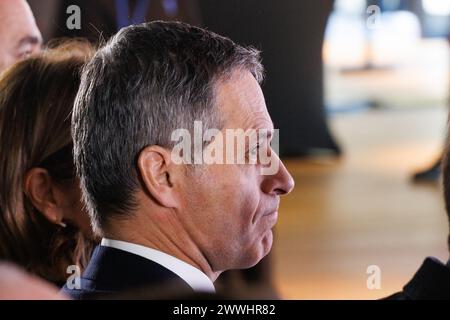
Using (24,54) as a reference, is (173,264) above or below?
below

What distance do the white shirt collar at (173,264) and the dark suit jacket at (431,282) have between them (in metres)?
0.27

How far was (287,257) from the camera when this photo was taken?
1.78 meters

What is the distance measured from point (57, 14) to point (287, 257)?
712mm

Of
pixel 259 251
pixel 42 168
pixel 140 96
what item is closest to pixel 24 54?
pixel 42 168

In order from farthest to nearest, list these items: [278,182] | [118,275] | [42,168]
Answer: [42,168] < [278,182] < [118,275]

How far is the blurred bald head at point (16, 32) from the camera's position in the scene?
1.35 m

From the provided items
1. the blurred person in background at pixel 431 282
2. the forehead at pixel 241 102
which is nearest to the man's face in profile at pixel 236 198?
the forehead at pixel 241 102

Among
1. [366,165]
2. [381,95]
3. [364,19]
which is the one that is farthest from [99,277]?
[381,95]

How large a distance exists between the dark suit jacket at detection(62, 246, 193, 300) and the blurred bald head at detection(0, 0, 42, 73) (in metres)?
0.42

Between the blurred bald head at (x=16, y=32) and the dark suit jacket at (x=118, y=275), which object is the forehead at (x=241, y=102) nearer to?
the dark suit jacket at (x=118, y=275)

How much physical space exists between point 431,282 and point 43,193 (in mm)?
566

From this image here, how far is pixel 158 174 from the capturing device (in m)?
1.07

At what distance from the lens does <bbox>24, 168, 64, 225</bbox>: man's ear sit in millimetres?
1286

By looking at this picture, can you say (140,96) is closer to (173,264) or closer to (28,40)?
(173,264)
